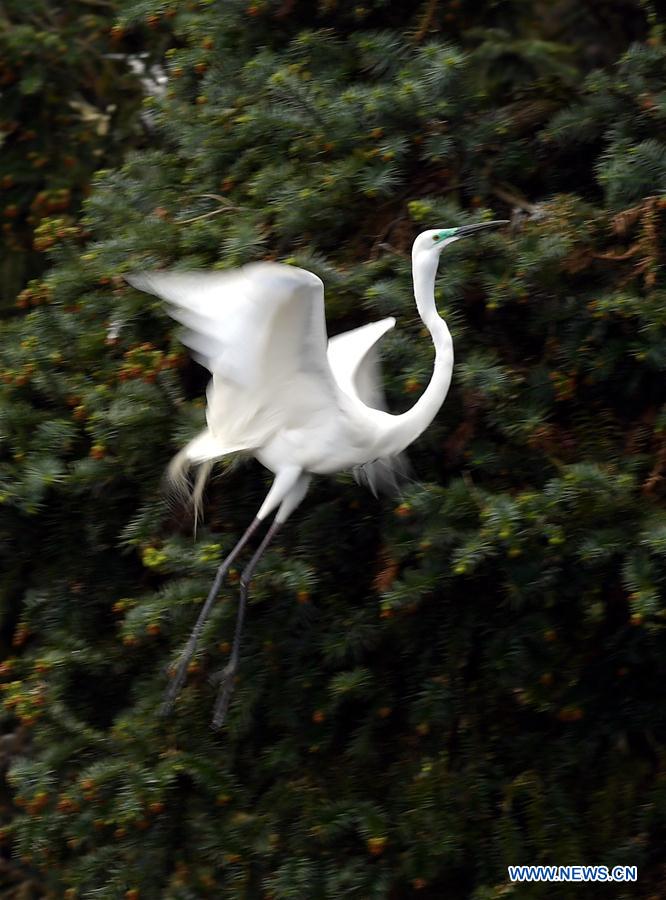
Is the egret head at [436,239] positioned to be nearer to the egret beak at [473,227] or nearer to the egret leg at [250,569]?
the egret beak at [473,227]

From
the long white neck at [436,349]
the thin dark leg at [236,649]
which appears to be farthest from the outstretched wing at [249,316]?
the thin dark leg at [236,649]

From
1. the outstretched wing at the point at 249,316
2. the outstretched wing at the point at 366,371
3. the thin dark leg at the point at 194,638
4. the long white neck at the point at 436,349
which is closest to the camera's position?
the outstretched wing at the point at 249,316

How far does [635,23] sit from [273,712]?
2925mm

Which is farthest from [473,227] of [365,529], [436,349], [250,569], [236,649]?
[236,649]

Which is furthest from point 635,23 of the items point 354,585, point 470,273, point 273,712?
point 273,712

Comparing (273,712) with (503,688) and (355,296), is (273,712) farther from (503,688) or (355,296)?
(355,296)

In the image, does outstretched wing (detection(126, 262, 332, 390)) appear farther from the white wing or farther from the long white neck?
the long white neck

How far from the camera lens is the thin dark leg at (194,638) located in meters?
2.80

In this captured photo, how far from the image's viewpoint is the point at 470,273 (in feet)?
9.30

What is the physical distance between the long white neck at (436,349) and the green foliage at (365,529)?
0.33ft

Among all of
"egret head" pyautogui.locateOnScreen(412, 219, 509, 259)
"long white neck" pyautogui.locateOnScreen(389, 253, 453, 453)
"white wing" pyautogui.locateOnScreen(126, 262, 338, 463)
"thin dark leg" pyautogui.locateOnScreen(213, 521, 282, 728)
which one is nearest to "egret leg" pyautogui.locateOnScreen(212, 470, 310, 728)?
"thin dark leg" pyautogui.locateOnScreen(213, 521, 282, 728)

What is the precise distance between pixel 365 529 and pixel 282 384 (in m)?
0.45

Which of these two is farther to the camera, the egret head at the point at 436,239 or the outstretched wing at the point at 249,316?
the egret head at the point at 436,239

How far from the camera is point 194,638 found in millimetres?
2811
